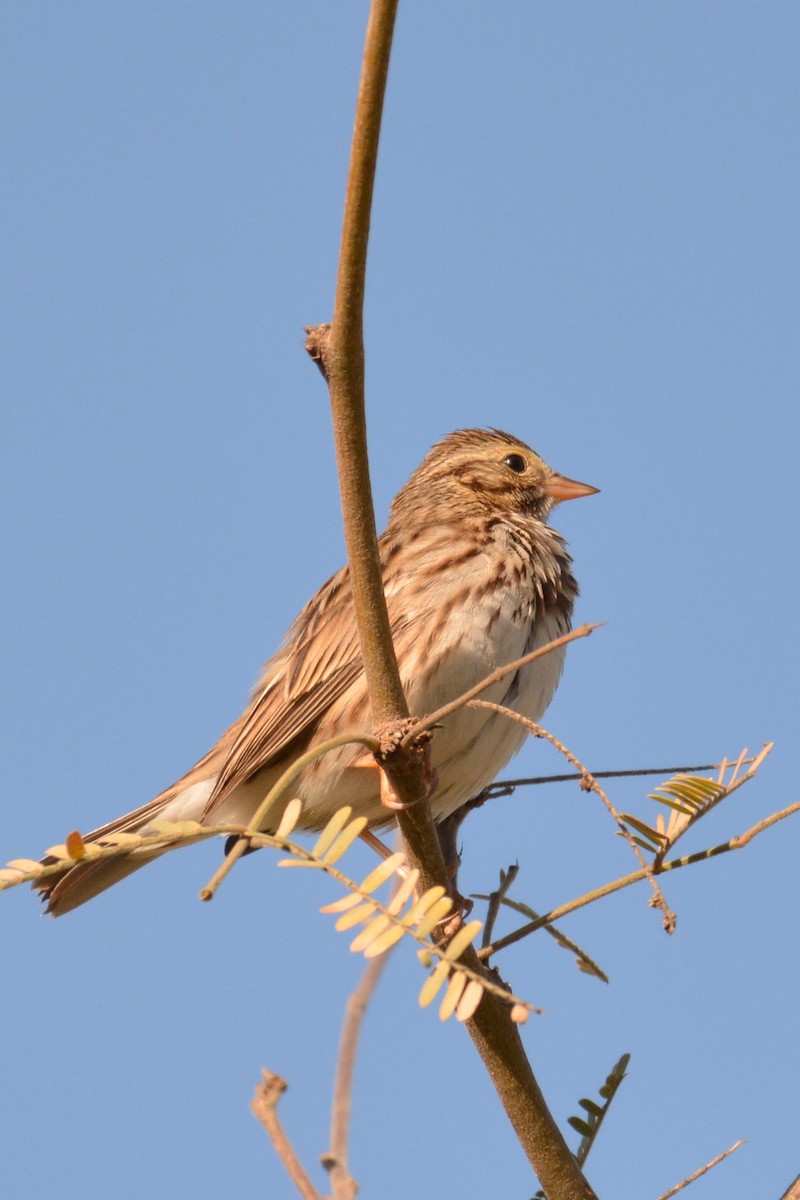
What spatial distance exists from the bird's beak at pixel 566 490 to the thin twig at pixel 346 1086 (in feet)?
15.1

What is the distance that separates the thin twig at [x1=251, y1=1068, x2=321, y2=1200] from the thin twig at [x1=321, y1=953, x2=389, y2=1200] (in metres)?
0.04

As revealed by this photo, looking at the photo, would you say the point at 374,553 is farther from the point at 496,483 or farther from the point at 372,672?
the point at 496,483

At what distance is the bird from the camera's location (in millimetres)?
5648

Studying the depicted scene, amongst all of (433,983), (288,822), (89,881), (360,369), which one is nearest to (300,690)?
(89,881)

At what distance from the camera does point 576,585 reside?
6488 millimetres

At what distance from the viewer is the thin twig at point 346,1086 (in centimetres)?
207

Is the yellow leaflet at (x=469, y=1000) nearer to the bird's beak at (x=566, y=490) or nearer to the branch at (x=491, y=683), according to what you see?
the branch at (x=491, y=683)


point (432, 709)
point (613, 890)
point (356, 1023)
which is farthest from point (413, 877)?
point (432, 709)

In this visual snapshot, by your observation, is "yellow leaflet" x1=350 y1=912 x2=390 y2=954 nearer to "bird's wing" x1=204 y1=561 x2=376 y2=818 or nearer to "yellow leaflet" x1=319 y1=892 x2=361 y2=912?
"yellow leaflet" x1=319 y1=892 x2=361 y2=912

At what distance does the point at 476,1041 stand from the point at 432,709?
208cm

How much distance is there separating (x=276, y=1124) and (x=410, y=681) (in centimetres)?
349

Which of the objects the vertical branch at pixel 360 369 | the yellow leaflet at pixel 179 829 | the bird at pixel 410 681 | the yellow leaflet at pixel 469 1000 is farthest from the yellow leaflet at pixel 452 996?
the bird at pixel 410 681

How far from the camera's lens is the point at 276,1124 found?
7.10 feet

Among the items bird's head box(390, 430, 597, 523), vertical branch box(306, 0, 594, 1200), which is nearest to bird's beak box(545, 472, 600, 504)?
bird's head box(390, 430, 597, 523)
